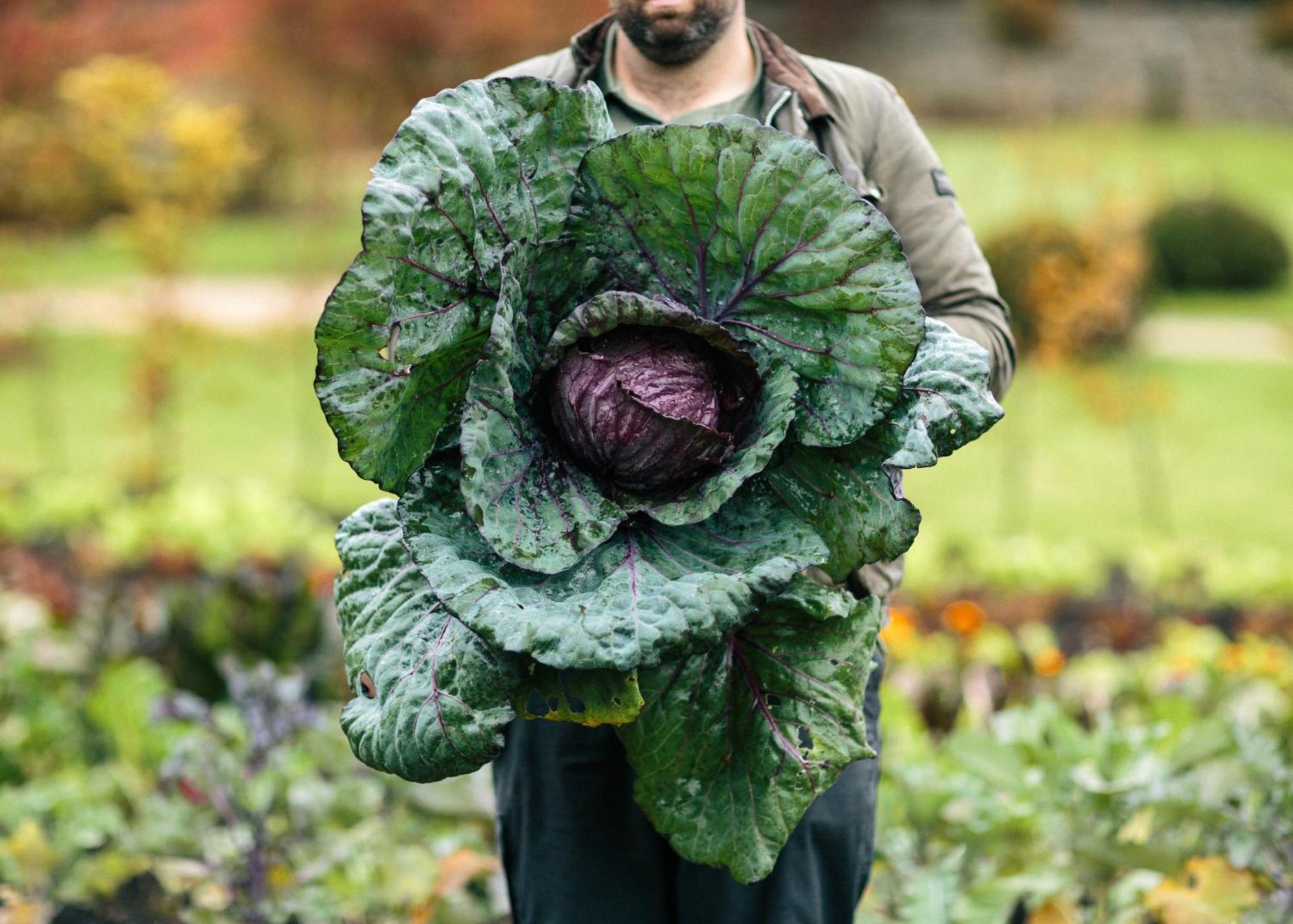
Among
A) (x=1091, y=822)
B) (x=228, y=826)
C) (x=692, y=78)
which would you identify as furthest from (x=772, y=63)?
(x=228, y=826)

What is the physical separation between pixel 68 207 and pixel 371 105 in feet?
13.5

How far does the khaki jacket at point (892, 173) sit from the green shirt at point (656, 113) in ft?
0.05

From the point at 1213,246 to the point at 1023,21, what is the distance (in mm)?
6605

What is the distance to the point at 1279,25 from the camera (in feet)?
56.0

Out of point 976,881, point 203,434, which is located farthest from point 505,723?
point 203,434

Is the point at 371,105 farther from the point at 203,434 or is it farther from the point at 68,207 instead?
the point at 68,207

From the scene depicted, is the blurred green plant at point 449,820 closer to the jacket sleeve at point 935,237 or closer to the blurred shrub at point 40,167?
the jacket sleeve at point 935,237

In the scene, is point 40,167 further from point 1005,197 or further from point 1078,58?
point 1078,58

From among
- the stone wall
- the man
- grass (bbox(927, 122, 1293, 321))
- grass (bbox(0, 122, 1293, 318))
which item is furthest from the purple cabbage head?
the stone wall

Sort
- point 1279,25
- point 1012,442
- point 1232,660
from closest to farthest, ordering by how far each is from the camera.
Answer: point 1232,660, point 1012,442, point 1279,25

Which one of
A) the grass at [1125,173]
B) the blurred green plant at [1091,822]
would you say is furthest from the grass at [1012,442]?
the blurred green plant at [1091,822]

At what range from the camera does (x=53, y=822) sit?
9.14ft

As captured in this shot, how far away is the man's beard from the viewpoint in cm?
187

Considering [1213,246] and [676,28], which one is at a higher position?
[676,28]
